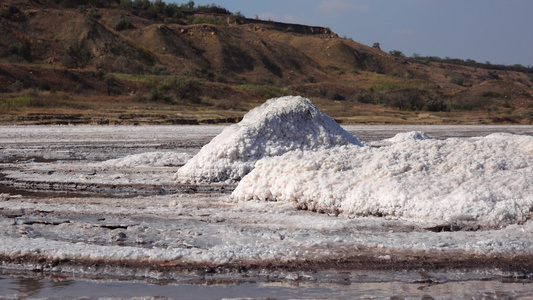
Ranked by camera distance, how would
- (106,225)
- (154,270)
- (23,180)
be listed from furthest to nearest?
(23,180) < (106,225) < (154,270)

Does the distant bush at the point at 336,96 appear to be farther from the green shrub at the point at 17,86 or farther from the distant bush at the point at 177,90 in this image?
the green shrub at the point at 17,86

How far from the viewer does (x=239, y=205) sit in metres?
8.61

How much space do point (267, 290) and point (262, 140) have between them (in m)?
6.93

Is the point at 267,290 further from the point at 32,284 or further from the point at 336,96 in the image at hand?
the point at 336,96

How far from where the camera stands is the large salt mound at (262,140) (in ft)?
37.6

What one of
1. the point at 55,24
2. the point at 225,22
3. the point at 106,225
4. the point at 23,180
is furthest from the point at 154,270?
the point at 225,22

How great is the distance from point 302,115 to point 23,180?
17.1ft

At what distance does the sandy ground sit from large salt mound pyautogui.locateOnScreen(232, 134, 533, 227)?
0.25m

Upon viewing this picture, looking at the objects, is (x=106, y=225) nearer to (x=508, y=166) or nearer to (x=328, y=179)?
(x=328, y=179)

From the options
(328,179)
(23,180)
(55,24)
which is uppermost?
(55,24)

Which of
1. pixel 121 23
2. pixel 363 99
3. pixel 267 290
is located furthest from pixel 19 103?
pixel 121 23

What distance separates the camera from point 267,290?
5191mm

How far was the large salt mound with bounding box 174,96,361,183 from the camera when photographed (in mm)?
11453

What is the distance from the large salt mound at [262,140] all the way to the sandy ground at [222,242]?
1.06 meters
